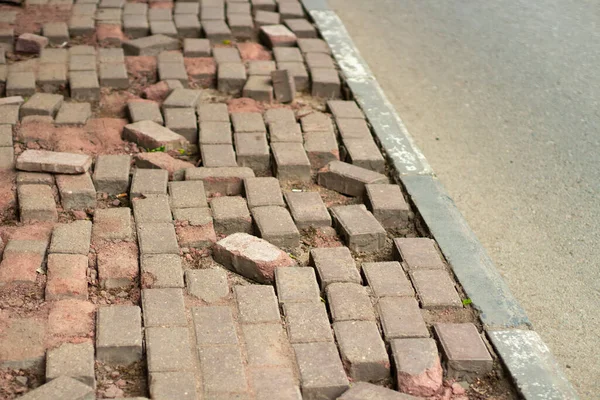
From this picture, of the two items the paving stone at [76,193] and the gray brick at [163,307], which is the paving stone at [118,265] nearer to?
the gray brick at [163,307]

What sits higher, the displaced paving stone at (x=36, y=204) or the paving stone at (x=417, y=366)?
the paving stone at (x=417, y=366)

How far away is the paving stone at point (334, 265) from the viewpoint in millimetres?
4062

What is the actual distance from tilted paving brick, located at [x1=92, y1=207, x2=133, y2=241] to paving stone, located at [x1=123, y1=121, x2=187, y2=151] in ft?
2.93

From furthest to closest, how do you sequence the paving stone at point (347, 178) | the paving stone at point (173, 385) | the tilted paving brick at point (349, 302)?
1. the paving stone at point (347, 178)
2. the tilted paving brick at point (349, 302)
3. the paving stone at point (173, 385)

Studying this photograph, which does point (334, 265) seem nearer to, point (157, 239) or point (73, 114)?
point (157, 239)

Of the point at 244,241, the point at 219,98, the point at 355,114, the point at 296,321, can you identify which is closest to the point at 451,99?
the point at 355,114

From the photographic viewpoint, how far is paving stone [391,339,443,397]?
3.47 meters

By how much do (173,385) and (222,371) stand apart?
21cm

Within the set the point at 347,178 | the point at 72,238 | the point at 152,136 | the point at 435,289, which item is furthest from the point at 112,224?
the point at 435,289

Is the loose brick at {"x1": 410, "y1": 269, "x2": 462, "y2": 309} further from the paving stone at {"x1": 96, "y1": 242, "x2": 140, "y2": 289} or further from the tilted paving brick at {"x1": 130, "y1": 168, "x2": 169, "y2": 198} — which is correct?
the tilted paving brick at {"x1": 130, "y1": 168, "x2": 169, "y2": 198}

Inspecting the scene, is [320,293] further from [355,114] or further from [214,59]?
[214,59]

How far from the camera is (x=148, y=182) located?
480cm

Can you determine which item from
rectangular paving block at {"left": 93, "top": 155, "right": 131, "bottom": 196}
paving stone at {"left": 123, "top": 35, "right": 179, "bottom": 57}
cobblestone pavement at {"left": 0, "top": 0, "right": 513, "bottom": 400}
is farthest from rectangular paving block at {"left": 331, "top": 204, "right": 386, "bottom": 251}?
paving stone at {"left": 123, "top": 35, "right": 179, "bottom": 57}

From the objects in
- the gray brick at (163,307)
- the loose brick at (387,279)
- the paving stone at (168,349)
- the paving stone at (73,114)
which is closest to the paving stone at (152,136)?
the paving stone at (73,114)
